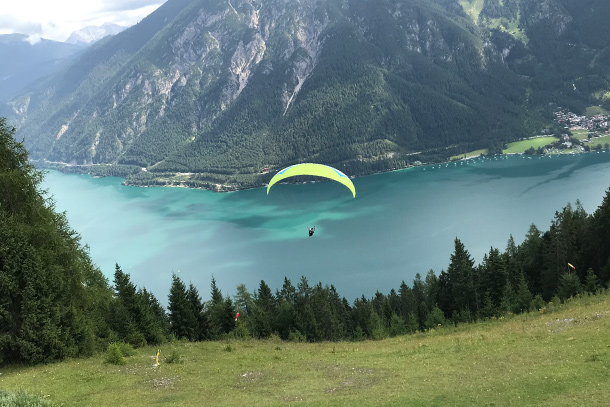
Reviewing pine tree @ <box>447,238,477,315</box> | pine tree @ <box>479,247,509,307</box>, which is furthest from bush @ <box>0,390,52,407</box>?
pine tree @ <box>447,238,477,315</box>

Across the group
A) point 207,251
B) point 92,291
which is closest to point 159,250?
point 207,251

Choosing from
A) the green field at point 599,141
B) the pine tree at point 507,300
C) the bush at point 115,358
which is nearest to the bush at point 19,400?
the bush at point 115,358

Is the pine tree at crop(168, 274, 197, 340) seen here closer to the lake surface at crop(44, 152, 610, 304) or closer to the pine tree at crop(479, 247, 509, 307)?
the pine tree at crop(479, 247, 509, 307)

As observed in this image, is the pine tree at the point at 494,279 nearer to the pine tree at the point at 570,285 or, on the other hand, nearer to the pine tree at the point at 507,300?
the pine tree at the point at 507,300

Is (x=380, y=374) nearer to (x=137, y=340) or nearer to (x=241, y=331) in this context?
(x=137, y=340)

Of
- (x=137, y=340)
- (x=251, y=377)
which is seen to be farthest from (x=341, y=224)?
(x=251, y=377)

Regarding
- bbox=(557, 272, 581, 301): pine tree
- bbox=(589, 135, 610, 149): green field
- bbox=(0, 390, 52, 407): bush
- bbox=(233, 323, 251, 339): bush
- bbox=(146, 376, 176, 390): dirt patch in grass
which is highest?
bbox=(589, 135, 610, 149): green field
